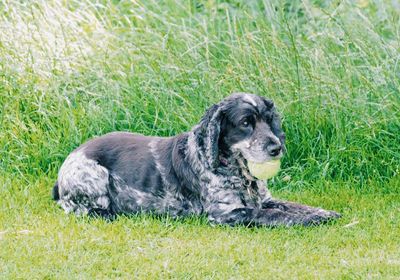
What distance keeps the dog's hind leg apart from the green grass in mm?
176

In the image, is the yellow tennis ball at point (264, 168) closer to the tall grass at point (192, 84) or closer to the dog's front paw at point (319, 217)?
the dog's front paw at point (319, 217)

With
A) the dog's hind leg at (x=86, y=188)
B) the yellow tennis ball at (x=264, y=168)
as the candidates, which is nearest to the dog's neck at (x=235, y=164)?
the yellow tennis ball at (x=264, y=168)

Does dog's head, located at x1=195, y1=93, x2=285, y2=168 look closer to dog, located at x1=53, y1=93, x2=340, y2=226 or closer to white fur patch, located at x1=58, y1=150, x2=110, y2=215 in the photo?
dog, located at x1=53, y1=93, x2=340, y2=226

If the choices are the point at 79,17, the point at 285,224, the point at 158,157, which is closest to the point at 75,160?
the point at 158,157

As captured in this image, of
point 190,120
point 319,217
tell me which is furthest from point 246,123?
point 190,120

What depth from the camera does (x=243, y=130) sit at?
6613mm

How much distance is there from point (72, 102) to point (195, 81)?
128 centimetres

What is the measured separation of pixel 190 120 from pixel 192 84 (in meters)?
0.49

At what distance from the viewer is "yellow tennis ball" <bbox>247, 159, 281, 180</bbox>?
653 centimetres

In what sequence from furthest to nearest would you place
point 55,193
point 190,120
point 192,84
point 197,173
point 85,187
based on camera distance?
1. point 192,84
2. point 190,120
3. point 55,193
4. point 85,187
5. point 197,173

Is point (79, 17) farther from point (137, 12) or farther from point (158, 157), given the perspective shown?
point (158, 157)

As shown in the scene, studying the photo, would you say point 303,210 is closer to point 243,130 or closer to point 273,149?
point 273,149

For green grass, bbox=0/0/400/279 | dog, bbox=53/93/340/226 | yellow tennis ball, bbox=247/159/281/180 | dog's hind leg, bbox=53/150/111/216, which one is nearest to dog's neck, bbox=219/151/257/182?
dog, bbox=53/93/340/226

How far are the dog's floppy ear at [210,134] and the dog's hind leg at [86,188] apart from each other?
838mm
